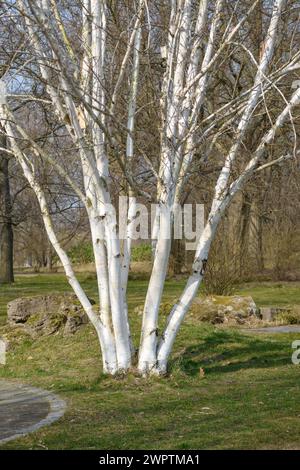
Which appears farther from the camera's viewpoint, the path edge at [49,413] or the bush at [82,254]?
the bush at [82,254]

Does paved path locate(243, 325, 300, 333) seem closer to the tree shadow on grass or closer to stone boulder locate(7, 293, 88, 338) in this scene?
the tree shadow on grass

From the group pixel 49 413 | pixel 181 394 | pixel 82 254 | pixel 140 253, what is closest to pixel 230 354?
pixel 181 394

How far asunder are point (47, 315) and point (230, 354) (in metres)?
3.72

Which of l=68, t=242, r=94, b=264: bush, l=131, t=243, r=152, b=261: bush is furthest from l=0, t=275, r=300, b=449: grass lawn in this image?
l=68, t=242, r=94, b=264: bush

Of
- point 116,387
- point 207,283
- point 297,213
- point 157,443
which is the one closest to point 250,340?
point 116,387

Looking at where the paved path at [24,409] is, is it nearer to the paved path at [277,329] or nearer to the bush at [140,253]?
the paved path at [277,329]

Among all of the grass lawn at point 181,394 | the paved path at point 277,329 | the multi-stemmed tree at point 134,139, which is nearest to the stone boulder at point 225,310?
the paved path at point 277,329

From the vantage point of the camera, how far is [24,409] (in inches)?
351

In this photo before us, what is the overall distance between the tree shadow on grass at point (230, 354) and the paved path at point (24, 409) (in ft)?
6.45

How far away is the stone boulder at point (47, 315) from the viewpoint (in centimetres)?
1441

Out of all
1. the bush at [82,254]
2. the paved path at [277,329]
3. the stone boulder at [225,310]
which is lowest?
the paved path at [277,329]

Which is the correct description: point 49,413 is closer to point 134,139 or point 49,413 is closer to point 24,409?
point 24,409

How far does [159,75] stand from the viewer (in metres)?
12.3

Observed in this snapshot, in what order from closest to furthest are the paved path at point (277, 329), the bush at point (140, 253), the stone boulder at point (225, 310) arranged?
the paved path at point (277, 329)
the stone boulder at point (225, 310)
the bush at point (140, 253)
